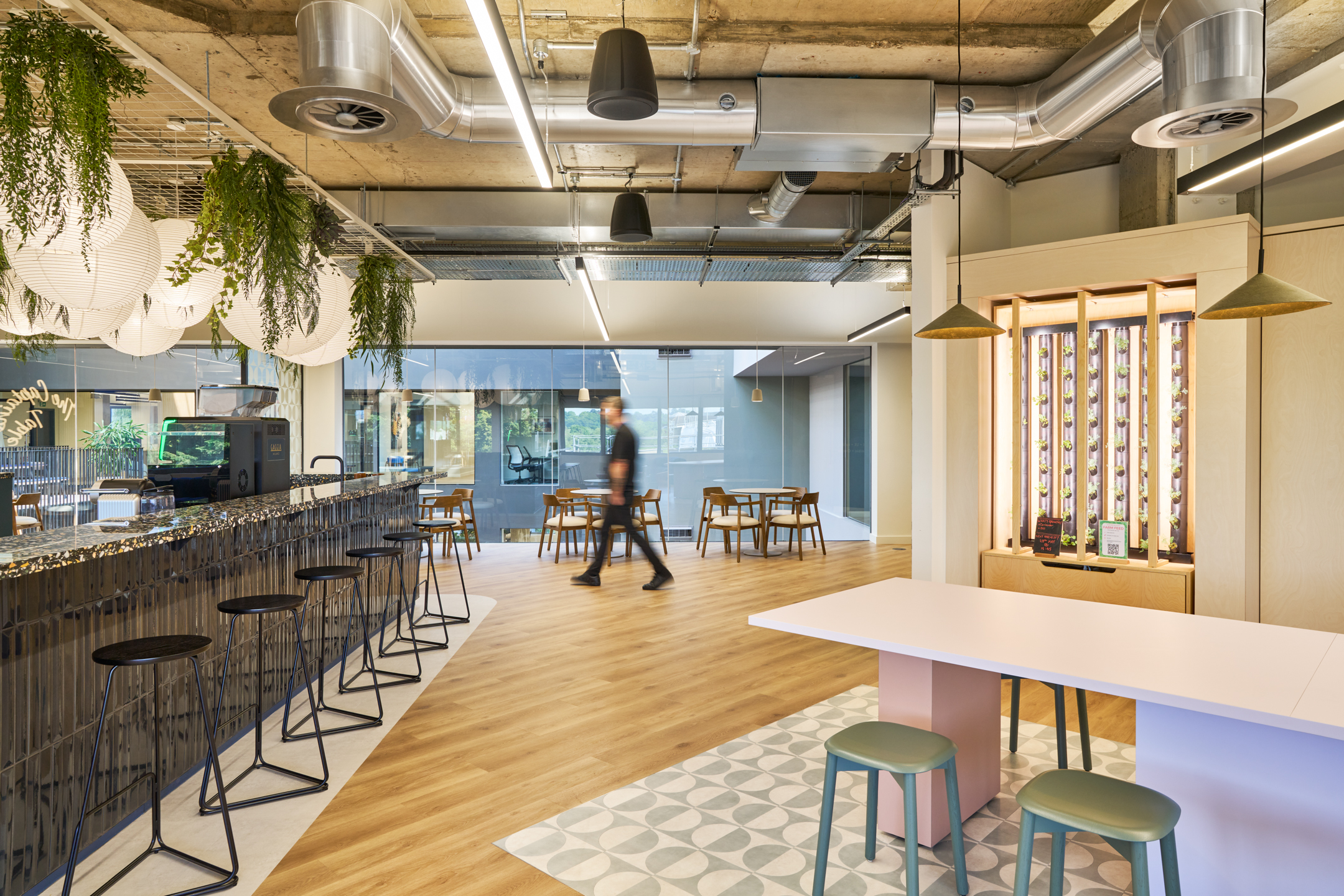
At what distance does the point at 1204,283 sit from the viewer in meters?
4.54

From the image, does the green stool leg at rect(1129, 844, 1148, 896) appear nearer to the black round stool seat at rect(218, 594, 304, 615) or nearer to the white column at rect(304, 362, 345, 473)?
the black round stool seat at rect(218, 594, 304, 615)

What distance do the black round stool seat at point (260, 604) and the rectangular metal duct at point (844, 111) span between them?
Result: 380 centimetres

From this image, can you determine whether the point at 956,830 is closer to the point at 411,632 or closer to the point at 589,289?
the point at 411,632

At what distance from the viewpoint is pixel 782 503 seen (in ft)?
35.6

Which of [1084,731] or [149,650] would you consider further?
[1084,731]

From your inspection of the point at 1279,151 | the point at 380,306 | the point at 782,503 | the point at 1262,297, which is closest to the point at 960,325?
the point at 1262,297

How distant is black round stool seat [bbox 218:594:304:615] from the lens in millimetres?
2953

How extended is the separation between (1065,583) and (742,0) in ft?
14.0

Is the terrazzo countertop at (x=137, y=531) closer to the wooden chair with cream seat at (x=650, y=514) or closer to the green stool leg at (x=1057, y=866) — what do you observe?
the green stool leg at (x=1057, y=866)

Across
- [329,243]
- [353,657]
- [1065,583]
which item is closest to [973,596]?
[1065,583]

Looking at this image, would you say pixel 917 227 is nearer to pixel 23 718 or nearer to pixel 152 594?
pixel 152 594

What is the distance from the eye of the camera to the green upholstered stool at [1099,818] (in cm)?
187

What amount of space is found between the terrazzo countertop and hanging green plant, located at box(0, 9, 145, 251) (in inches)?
46.7

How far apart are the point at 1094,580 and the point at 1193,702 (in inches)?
138
